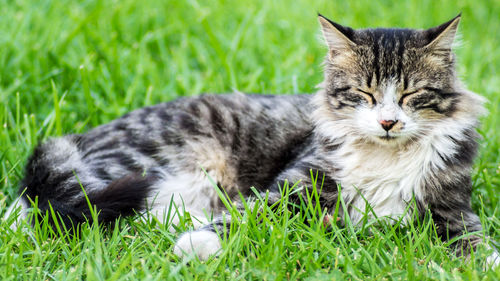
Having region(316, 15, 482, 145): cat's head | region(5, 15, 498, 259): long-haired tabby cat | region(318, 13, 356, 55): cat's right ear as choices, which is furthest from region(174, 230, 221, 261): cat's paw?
region(318, 13, 356, 55): cat's right ear

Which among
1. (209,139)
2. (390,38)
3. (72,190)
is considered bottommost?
(72,190)

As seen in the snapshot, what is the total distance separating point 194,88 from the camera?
14.9ft

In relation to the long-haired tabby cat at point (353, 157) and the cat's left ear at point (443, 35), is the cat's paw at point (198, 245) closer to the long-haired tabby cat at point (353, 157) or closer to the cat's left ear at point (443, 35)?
the long-haired tabby cat at point (353, 157)

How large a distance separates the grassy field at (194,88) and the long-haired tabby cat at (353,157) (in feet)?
0.45

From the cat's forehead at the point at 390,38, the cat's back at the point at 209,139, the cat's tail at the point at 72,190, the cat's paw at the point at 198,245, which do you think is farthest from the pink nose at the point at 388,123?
the cat's tail at the point at 72,190

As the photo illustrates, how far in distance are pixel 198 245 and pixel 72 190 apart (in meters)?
0.79

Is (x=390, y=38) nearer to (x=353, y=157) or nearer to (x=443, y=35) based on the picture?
(x=443, y=35)

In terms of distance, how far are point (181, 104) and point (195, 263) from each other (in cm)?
144

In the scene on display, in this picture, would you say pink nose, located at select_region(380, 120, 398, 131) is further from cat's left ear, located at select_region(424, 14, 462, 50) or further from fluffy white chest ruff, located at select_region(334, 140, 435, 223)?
cat's left ear, located at select_region(424, 14, 462, 50)

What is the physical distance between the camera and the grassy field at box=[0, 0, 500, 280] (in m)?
2.35

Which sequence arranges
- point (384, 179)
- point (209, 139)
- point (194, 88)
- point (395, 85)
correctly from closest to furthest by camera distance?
point (395, 85) → point (384, 179) → point (209, 139) → point (194, 88)

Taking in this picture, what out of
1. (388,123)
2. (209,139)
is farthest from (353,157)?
(209,139)

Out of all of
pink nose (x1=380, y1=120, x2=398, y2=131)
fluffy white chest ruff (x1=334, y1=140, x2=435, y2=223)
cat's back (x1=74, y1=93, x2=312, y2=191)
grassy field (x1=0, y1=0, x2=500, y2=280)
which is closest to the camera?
grassy field (x1=0, y1=0, x2=500, y2=280)

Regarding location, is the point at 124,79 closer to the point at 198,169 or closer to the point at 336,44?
the point at 198,169
